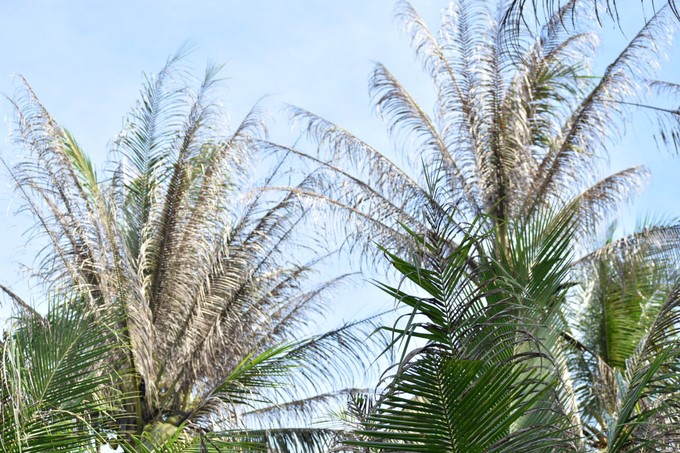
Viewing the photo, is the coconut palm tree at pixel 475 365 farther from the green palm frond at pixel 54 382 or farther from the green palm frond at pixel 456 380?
the green palm frond at pixel 54 382

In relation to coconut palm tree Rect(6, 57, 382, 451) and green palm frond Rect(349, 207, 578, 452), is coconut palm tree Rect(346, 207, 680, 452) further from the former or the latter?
coconut palm tree Rect(6, 57, 382, 451)

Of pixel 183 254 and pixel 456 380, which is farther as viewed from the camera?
pixel 183 254

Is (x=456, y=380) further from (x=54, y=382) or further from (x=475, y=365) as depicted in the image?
(x=54, y=382)

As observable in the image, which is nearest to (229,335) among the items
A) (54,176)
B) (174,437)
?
(54,176)

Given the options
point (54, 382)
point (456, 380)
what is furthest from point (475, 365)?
point (54, 382)

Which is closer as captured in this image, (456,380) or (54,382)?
(456,380)

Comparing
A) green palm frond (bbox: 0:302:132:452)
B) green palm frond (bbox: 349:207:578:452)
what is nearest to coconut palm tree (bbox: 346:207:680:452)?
green palm frond (bbox: 349:207:578:452)

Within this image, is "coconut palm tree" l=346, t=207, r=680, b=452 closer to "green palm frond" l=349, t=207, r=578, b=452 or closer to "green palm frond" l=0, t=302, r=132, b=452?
"green palm frond" l=349, t=207, r=578, b=452

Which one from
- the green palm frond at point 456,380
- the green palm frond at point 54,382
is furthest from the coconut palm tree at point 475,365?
the green palm frond at point 54,382

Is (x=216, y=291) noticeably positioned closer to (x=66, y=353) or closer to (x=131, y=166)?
(x=131, y=166)

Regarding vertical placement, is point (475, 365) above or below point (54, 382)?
below

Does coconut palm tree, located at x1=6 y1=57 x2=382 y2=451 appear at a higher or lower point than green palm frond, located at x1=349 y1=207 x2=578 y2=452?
higher

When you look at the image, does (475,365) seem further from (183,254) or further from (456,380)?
(183,254)

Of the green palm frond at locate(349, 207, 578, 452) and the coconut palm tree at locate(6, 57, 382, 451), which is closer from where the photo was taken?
the green palm frond at locate(349, 207, 578, 452)
